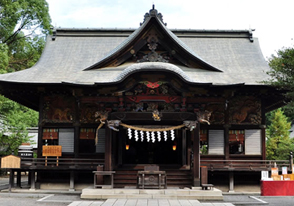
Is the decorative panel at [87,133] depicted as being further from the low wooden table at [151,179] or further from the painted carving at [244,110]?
the painted carving at [244,110]

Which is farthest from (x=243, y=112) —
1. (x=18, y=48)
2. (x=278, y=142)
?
(x=18, y=48)

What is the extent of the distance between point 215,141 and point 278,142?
16.8m

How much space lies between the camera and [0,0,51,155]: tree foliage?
22422mm

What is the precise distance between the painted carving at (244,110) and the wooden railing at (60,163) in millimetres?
7095

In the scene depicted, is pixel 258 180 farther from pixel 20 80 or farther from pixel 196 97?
pixel 20 80

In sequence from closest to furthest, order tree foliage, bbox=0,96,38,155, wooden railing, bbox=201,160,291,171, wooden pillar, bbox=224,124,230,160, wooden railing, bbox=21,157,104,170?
1. wooden railing, bbox=21,157,104,170
2. wooden railing, bbox=201,160,291,171
3. wooden pillar, bbox=224,124,230,160
4. tree foliage, bbox=0,96,38,155

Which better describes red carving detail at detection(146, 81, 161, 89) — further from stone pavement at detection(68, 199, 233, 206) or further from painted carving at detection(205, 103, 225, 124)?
stone pavement at detection(68, 199, 233, 206)

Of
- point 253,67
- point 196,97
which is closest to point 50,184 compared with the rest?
point 196,97

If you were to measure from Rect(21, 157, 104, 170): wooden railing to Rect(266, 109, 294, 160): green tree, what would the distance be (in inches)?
717

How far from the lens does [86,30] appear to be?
22.4 m

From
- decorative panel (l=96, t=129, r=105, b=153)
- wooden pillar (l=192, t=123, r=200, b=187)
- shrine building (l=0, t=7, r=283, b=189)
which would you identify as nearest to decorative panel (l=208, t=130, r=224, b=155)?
shrine building (l=0, t=7, r=283, b=189)

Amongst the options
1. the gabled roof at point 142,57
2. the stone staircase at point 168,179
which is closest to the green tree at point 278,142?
the gabled roof at point 142,57

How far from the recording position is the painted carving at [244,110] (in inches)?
680

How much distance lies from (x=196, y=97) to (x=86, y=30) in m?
10.7
